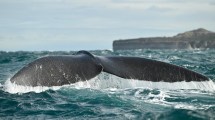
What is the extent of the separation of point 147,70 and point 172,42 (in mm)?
136575

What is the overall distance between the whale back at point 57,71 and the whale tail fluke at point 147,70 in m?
0.25

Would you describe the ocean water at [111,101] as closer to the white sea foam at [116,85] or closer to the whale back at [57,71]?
the white sea foam at [116,85]

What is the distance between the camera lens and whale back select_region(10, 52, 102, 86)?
630cm

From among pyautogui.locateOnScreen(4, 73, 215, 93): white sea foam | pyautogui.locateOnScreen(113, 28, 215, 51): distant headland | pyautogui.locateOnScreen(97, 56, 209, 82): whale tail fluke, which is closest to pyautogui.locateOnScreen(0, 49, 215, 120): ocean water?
pyautogui.locateOnScreen(4, 73, 215, 93): white sea foam

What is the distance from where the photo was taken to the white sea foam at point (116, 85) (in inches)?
261

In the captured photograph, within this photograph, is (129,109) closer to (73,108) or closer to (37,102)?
(73,108)

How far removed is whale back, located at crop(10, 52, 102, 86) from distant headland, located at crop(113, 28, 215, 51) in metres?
129

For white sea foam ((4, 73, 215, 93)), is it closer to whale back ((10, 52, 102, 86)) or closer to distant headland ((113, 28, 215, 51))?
whale back ((10, 52, 102, 86))

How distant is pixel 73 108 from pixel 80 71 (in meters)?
0.66

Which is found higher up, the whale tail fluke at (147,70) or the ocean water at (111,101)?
the whale tail fluke at (147,70)

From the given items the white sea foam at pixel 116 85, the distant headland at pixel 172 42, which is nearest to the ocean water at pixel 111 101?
the white sea foam at pixel 116 85

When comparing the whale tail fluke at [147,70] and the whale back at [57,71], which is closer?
the whale back at [57,71]

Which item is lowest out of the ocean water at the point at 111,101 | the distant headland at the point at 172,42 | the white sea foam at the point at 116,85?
the distant headland at the point at 172,42

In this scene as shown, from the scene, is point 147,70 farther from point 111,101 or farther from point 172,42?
point 172,42
